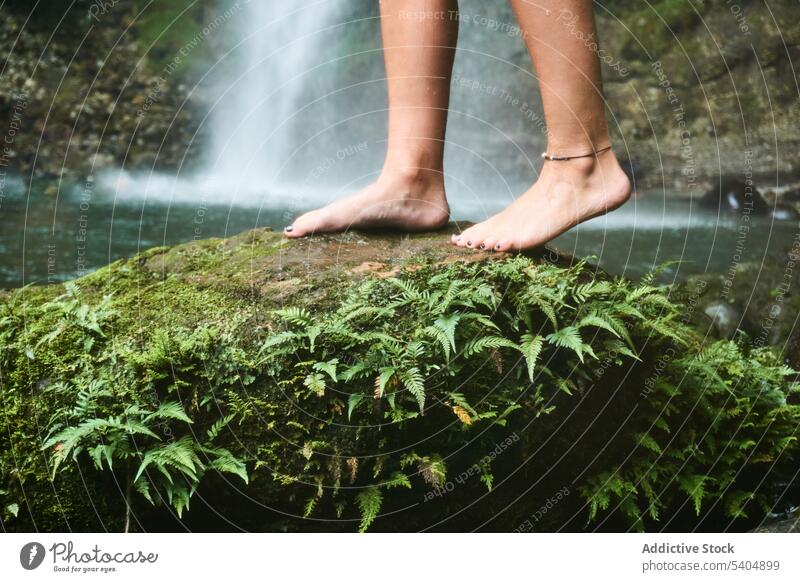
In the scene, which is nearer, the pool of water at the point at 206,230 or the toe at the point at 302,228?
the toe at the point at 302,228

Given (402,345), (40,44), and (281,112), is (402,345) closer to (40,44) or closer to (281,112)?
(281,112)

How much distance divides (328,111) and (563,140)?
8022 millimetres

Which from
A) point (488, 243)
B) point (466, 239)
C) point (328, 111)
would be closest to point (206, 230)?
point (328, 111)

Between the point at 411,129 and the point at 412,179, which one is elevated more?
the point at 411,129

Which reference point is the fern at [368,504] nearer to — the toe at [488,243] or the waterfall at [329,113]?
the toe at [488,243]

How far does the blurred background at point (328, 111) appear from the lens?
932cm

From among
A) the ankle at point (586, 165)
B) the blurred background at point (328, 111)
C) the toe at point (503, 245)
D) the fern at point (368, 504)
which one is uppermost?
the blurred background at point (328, 111)

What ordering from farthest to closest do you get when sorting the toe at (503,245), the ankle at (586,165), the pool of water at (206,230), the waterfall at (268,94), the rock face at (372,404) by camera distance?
the waterfall at (268,94) → the pool of water at (206,230) → the ankle at (586,165) → the toe at (503,245) → the rock face at (372,404)

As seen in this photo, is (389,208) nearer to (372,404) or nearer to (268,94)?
(372,404)

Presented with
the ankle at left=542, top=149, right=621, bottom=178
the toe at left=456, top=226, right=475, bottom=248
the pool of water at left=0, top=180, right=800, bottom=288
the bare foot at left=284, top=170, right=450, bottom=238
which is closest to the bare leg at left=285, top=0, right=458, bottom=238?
the bare foot at left=284, top=170, right=450, bottom=238

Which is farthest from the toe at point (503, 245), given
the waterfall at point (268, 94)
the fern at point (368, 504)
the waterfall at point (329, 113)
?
the waterfall at point (268, 94)

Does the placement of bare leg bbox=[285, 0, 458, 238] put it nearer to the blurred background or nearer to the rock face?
the rock face

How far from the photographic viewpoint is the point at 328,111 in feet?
34.8

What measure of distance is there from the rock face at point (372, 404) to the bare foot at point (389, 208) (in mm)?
236
